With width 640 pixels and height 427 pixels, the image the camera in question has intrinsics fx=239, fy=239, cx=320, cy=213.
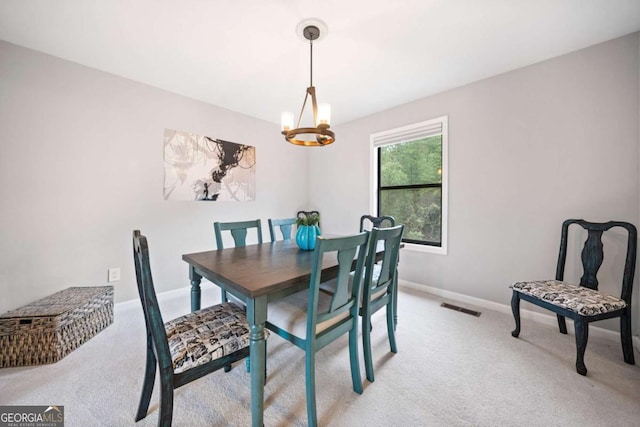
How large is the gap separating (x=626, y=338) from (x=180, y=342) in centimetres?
282

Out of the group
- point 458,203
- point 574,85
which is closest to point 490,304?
point 458,203

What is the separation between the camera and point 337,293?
1287 mm

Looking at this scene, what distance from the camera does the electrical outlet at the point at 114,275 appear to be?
7.89ft

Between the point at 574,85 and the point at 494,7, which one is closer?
the point at 494,7

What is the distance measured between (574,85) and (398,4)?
5.73ft

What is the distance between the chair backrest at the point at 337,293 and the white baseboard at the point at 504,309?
1.86m

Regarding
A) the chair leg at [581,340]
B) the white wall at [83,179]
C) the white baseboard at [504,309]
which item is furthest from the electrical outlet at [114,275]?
the chair leg at [581,340]

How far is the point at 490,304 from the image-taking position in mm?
2494

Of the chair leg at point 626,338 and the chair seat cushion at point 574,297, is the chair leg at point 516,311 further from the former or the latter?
the chair leg at point 626,338

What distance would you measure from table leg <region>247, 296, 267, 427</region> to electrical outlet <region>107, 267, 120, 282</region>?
2.21m

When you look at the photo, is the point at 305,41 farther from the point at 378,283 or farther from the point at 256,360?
the point at 256,360

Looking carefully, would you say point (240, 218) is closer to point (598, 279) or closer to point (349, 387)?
point (349, 387)

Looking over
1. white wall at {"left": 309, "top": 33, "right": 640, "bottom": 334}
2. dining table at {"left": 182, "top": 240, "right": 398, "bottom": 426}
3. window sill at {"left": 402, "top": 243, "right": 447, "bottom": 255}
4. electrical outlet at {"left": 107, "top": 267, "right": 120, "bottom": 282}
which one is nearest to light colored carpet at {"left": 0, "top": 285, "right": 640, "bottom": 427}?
dining table at {"left": 182, "top": 240, "right": 398, "bottom": 426}

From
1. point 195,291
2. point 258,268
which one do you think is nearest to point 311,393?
point 258,268
